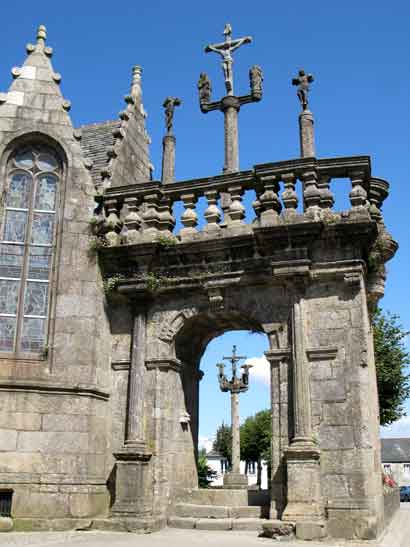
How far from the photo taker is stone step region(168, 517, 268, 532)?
8.52m

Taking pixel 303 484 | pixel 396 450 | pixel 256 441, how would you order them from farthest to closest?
1. pixel 396 450
2. pixel 256 441
3. pixel 303 484

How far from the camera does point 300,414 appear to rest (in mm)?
8297

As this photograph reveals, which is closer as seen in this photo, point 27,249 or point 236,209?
point 236,209

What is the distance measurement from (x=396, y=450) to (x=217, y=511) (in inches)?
2200

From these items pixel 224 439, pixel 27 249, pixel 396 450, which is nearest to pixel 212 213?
pixel 27 249

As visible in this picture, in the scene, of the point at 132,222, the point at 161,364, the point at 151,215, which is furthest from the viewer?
the point at 132,222

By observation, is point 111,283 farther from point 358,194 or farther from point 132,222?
point 358,194

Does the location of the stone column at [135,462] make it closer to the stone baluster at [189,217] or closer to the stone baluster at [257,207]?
the stone baluster at [189,217]

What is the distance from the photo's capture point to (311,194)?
9203 millimetres

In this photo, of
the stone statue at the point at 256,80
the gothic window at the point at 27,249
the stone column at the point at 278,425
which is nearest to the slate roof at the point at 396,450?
the stone statue at the point at 256,80

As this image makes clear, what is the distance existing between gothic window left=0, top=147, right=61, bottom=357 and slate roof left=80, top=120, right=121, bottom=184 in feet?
4.12

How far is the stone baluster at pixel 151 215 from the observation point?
33.4ft

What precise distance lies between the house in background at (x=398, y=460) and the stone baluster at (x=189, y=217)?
172ft

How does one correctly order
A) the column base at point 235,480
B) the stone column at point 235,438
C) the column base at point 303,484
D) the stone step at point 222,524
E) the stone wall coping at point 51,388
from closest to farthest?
the column base at point 303,484 < the stone step at point 222,524 < the stone wall coping at point 51,388 < the column base at point 235,480 < the stone column at point 235,438
